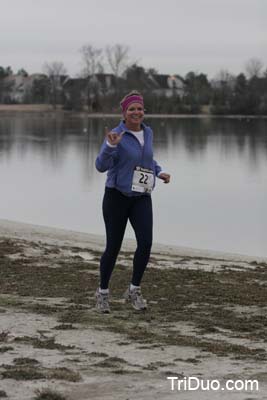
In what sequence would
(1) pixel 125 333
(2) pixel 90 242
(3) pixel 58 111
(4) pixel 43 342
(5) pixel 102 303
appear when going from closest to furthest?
(4) pixel 43 342 < (1) pixel 125 333 < (5) pixel 102 303 < (2) pixel 90 242 < (3) pixel 58 111

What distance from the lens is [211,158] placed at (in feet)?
122

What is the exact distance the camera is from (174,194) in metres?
23.3

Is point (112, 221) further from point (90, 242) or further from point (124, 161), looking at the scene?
point (90, 242)

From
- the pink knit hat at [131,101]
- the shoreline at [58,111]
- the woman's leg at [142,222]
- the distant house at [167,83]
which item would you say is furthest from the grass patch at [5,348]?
the distant house at [167,83]

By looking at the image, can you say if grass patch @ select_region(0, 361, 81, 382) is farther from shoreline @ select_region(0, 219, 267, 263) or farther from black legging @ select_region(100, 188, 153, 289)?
shoreline @ select_region(0, 219, 267, 263)

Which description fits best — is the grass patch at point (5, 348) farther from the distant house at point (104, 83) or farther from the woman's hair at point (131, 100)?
the distant house at point (104, 83)

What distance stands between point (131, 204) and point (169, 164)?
27072mm

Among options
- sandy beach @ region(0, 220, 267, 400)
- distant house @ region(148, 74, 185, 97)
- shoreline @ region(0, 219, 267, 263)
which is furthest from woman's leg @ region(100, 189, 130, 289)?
distant house @ region(148, 74, 185, 97)

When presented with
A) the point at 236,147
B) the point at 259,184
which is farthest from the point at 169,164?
the point at 236,147

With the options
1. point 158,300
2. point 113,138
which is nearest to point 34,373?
point 113,138

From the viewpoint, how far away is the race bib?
19.7 feet

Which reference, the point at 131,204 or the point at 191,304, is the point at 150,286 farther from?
the point at 131,204

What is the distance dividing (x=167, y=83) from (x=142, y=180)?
144 metres

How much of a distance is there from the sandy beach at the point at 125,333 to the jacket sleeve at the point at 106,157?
3.86 ft
